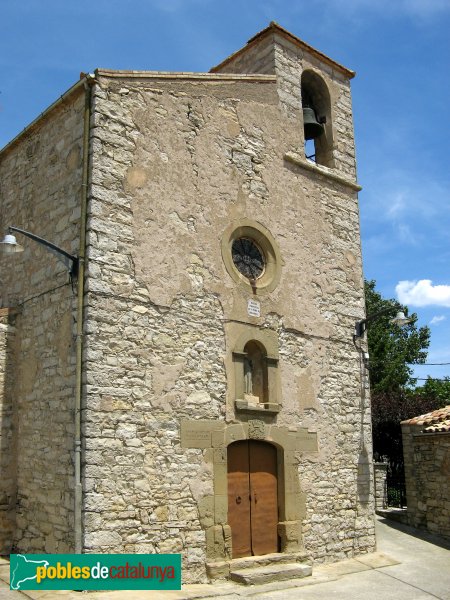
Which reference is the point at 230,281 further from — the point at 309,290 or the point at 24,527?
the point at 24,527

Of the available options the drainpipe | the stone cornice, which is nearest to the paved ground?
the drainpipe

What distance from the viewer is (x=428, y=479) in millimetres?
12359

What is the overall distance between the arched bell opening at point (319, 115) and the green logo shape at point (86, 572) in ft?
25.8

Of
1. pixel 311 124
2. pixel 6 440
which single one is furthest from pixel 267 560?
pixel 311 124

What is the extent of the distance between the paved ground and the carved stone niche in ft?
7.90

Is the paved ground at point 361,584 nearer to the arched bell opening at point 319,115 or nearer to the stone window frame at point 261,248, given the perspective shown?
the stone window frame at point 261,248

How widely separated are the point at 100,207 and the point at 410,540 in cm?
825

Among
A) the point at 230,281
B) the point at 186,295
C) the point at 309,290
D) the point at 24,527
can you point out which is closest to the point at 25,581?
the point at 24,527

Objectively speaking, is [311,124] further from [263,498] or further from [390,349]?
[390,349]

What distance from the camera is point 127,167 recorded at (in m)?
8.56

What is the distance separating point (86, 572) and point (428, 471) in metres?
7.64

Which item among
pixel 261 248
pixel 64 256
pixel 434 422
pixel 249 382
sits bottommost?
pixel 434 422

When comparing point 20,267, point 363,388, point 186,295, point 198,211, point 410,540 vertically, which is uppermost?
point 198,211

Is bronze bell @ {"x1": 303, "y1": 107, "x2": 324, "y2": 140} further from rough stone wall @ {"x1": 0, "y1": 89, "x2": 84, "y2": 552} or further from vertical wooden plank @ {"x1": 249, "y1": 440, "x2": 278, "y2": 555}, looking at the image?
vertical wooden plank @ {"x1": 249, "y1": 440, "x2": 278, "y2": 555}
